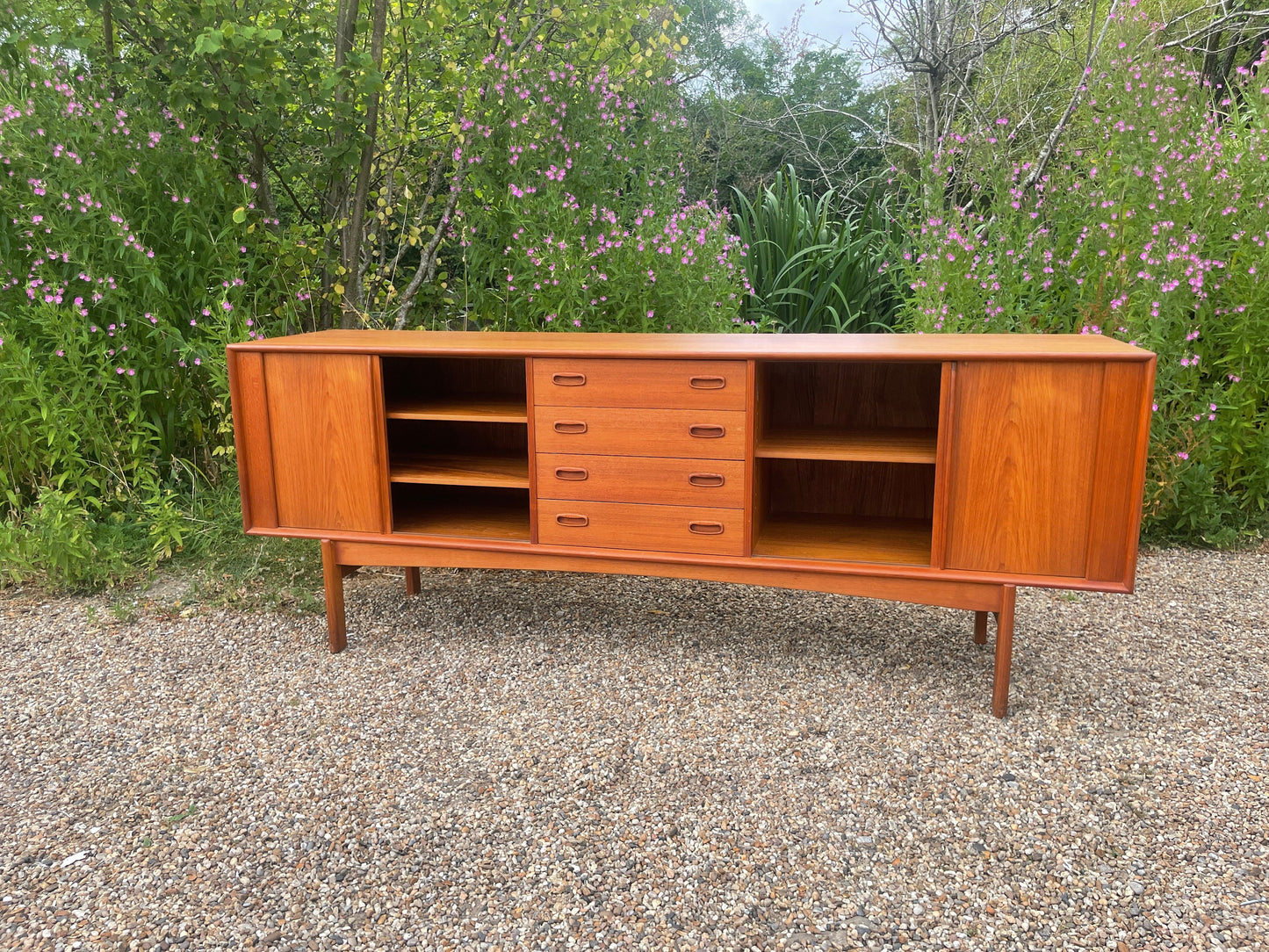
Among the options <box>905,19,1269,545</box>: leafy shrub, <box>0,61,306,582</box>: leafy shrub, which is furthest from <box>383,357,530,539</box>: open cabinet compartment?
<box>905,19,1269,545</box>: leafy shrub

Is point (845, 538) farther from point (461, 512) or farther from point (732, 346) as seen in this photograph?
point (461, 512)

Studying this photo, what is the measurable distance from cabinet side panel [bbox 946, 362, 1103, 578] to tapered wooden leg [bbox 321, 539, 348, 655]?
183 cm

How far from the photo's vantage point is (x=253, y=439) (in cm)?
273

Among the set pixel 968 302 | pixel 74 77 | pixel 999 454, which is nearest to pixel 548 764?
pixel 999 454

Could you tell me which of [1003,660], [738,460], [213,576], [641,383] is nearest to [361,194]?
[213,576]

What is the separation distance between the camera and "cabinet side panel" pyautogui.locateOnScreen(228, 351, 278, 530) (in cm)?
268

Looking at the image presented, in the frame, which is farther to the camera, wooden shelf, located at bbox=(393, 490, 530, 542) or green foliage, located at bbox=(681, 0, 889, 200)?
green foliage, located at bbox=(681, 0, 889, 200)

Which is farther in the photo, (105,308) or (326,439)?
(105,308)

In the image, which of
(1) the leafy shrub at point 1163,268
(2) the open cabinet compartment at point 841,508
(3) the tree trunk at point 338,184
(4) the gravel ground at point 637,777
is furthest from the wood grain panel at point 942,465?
(3) the tree trunk at point 338,184

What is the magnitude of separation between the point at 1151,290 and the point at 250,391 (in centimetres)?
325

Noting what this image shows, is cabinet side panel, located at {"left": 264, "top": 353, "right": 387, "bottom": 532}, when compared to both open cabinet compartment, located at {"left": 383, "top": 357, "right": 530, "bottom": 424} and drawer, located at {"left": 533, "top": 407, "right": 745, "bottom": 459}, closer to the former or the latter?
open cabinet compartment, located at {"left": 383, "top": 357, "right": 530, "bottom": 424}

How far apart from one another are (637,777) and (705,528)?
0.71 metres

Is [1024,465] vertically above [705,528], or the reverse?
[1024,465]

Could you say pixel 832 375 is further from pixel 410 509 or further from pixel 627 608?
pixel 410 509
